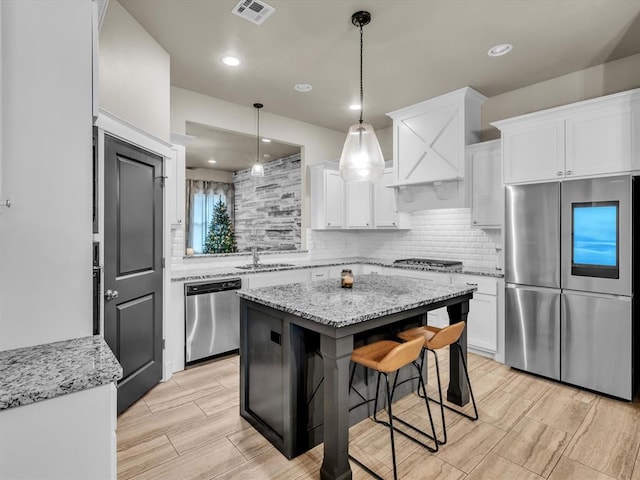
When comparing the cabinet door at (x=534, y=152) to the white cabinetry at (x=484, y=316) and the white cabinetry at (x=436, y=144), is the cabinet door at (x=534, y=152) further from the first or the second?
the white cabinetry at (x=484, y=316)

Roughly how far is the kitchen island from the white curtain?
20.6 feet

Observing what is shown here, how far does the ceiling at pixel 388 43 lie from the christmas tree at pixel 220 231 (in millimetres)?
4380

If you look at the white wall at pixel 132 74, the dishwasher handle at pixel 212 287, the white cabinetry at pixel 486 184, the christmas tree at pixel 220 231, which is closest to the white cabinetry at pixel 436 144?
the white cabinetry at pixel 486 184

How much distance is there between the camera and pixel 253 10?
2.61m

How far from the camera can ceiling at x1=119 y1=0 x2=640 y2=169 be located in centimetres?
259

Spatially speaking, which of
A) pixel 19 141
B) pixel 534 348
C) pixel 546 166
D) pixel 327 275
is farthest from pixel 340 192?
pixel 19 141

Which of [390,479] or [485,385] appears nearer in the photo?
[390,479]

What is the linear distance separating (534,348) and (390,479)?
210 centimetres

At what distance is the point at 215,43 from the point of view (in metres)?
3.05

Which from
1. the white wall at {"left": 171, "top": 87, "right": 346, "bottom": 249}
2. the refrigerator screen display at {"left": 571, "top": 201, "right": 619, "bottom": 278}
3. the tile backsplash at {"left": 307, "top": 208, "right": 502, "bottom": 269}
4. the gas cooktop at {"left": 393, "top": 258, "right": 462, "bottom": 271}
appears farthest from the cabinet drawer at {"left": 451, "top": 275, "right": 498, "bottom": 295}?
the white wall at {"left": 171, "top": 87, "right": 346, "bottom": 249}

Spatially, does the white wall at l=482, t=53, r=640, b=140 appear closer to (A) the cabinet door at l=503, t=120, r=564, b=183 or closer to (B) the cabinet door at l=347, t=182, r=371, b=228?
(A) the cabinet door at l=503, t=120, r=564, b=183

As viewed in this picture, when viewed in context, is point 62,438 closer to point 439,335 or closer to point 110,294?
point 110,294

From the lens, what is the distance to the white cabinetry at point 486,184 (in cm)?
378

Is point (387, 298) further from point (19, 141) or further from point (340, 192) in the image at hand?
point (340, 192)
